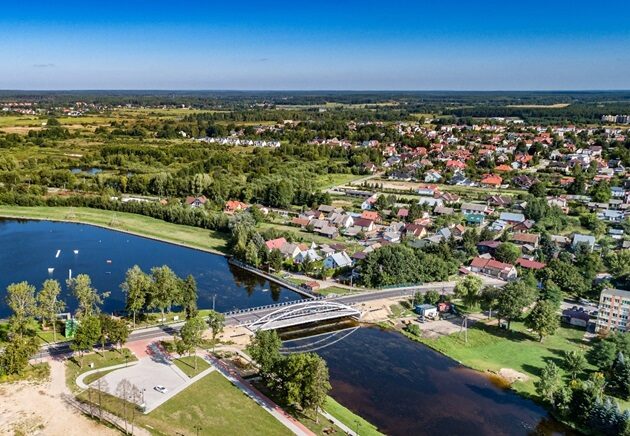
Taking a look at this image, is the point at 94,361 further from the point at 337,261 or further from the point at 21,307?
the point at 337,261

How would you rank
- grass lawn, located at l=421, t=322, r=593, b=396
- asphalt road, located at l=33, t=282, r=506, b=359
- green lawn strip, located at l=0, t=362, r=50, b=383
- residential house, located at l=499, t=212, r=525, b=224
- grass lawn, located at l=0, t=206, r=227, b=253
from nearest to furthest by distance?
green lawn strip, located at l=0, t=362, r=50, b=383
asphalt road, located at l=33, t=282, r=506, b=359
grass lawn, located at l=421, t=322, r=593, b=396
grass lawn, located at l=0, t=206, r=227, b=253
residential house, located at l=499, t=212, r=525, b=224

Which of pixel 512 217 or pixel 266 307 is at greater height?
pixel 512 217

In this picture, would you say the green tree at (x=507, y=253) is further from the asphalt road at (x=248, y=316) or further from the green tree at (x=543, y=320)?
the green tree at (x=543, y=320)

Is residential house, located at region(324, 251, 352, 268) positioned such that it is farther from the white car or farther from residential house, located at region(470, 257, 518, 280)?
the white car

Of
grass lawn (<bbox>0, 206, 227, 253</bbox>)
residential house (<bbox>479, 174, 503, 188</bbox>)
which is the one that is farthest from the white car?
residential house (<bbox>479, 174, 503, 188</bbox>)

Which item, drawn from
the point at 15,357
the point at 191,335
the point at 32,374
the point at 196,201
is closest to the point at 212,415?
the point at 191,335
